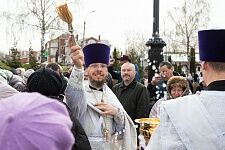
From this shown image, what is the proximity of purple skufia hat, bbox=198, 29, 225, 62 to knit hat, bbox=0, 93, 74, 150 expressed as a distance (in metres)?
1.64

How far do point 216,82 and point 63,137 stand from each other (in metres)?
1.60

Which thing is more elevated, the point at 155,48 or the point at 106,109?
the point at 155,48

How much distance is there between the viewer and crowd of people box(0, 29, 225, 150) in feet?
4.48

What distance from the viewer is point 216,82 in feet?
9.15

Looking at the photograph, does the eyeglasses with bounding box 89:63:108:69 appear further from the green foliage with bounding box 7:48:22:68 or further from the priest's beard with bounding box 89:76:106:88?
the green foliage with bounding box 7:48:22:68

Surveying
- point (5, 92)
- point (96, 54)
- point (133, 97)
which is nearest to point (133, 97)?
point (133, 97)

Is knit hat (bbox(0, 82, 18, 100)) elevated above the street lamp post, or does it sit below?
below

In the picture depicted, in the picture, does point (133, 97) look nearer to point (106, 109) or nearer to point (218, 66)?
point (106, 109)

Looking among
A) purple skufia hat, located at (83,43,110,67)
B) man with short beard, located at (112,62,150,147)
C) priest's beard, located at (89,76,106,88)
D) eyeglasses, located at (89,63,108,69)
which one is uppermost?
purple skufia hat, located at (83,43,110,67)

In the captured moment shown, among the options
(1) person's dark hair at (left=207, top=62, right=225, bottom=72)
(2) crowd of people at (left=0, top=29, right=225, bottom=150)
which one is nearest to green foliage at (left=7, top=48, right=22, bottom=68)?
(2) crowd of people at (left=0, top=29, right=225, bottom=150)

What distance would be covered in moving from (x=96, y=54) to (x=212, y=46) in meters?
1.96

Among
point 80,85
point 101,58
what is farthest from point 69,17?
point 101,58

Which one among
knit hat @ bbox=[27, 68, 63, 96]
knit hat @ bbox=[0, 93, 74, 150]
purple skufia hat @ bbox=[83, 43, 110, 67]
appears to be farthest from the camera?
purple skufia hat @ bbox=[83, 43, 110, 67]

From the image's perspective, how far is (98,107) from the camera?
14.1 ft
